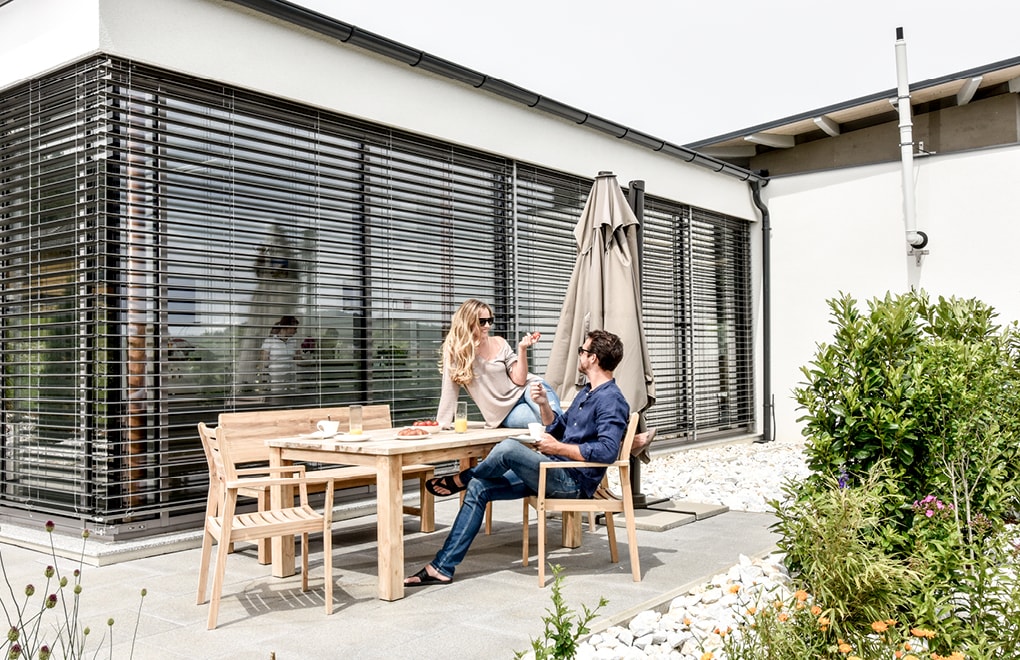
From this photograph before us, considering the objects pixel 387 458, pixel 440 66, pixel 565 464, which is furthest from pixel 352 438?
pixel 440 66

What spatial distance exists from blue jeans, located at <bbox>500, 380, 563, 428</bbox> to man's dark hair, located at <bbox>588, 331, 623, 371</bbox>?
0.58 metres

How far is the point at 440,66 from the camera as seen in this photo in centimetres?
686

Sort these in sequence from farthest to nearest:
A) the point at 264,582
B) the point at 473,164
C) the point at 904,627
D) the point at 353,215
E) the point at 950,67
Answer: the point at 950,67
the point at 473,164
the point at 353,215
the point at 264,582
the point at 904,627

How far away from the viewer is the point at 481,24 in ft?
59.5

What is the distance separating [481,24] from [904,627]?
55.7 feet

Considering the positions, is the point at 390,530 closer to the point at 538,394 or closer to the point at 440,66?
the point at 538,394

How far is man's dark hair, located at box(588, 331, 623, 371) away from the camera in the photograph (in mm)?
4590

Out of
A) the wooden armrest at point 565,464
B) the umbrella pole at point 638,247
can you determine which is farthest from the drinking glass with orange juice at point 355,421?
the umbrella pole at point 638,247


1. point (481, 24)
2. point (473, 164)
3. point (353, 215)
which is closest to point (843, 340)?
point (353, 215)

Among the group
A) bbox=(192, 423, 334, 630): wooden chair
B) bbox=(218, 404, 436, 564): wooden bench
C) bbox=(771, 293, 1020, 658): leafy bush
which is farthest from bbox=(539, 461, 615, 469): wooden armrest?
bbox=(192, 423, 334, 630): wooden chair

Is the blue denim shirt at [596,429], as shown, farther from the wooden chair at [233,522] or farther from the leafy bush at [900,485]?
the wooden chair at [233,522]

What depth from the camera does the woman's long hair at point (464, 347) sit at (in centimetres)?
497

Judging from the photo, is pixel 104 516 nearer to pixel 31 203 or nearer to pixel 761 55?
pixel 31 203

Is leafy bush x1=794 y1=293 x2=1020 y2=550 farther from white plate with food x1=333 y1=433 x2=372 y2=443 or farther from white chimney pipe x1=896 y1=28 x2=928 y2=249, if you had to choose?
white chimney pipe x1=896 y1=28 x2=928 y2=249
